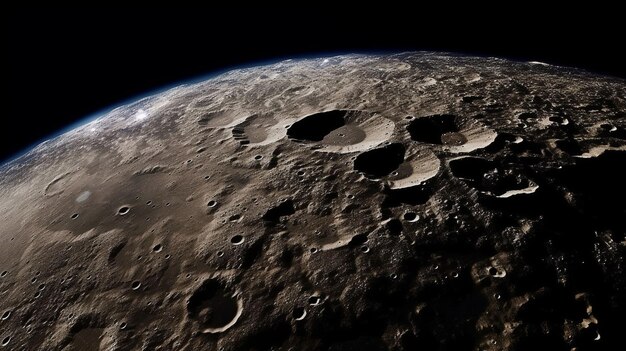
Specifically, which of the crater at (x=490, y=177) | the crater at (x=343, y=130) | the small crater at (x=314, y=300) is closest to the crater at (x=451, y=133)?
the crater at (x=490, y=177)

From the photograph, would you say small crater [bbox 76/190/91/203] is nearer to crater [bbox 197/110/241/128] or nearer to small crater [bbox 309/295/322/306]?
crater [bbox 197/110/241/128]

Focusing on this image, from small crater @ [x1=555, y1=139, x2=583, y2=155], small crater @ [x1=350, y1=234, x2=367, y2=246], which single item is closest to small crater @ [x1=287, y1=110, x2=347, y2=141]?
small crater @ [x1=350, y1=234, x2=367, y2=246]

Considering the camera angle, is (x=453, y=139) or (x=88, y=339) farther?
(x=453, y=139)

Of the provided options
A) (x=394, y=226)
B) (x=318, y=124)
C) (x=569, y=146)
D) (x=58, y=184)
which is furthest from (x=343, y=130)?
(x=58, y=184)

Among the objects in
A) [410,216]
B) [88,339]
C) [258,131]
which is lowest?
[88,339]

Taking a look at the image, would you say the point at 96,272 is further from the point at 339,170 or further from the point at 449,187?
the point at 449,187

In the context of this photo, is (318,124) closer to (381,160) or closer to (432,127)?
(381,160)
